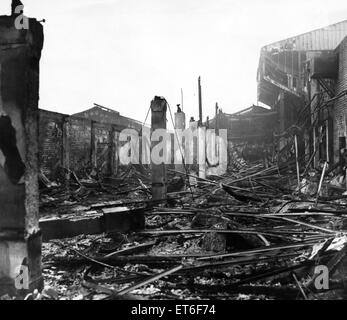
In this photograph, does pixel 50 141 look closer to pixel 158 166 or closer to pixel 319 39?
pixel 158 166

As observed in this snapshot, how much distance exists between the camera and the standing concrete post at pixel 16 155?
326 cm

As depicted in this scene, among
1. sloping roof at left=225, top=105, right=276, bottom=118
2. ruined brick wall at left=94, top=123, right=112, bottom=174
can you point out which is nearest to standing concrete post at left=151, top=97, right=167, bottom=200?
ruined brick wall at left=94, top=123, right=112, bottom=174

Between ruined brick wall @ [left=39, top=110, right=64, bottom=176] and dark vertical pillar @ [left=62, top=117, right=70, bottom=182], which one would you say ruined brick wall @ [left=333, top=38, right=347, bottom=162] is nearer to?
dark vertical pillar @ [left=62, top=117, right=70, bottom=182]

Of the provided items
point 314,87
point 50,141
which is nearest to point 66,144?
point 50,141

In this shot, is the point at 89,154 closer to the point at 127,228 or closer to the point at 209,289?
the point at 127,228

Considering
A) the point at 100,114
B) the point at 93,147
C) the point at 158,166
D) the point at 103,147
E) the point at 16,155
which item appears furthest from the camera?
the point at 100,114

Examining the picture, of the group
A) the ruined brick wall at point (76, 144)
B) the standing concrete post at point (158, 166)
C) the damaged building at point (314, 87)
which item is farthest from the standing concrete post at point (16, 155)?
the ruined brick wall at point (76, 144)

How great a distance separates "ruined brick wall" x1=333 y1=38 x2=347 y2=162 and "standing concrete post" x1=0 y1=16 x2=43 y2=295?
11187 millimetres

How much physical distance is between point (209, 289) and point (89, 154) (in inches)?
599

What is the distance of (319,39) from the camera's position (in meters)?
27.3

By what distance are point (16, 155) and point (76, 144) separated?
537 inches

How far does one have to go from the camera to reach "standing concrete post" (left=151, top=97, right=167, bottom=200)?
903cm

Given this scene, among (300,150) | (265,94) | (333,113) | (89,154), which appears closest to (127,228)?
(333,113)

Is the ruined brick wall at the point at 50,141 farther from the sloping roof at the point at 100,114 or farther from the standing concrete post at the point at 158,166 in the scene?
the sloping roof at the point at 100,114
